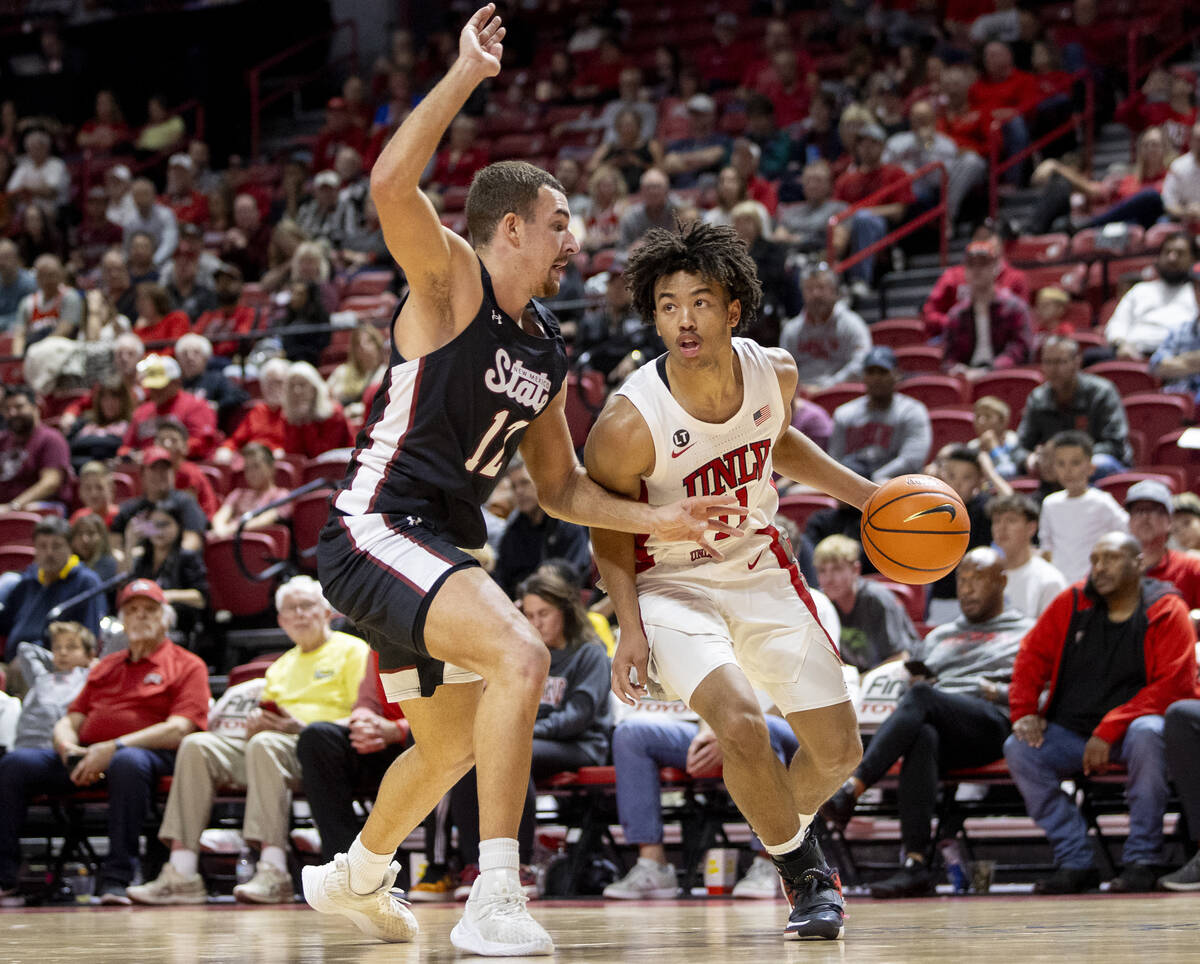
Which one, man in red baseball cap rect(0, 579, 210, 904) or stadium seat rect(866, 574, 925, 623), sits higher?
stadium seat rect(866, 574, 925, 623)

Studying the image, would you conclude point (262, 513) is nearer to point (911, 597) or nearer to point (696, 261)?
point (911, 597)

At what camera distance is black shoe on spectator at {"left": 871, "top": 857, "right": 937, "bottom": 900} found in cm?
624

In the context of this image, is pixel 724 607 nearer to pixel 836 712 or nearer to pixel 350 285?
pixel 836 712

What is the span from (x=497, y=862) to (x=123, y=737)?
456 cm

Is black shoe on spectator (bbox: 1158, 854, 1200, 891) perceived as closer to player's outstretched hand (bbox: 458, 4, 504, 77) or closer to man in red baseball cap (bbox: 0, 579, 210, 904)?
player's outstretched hand (bbox: 458, 4, 504, 77)

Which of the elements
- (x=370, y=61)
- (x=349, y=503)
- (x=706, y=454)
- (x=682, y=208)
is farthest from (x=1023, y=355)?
(x=370, y=61)

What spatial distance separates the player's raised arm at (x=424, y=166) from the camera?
12.1 feet

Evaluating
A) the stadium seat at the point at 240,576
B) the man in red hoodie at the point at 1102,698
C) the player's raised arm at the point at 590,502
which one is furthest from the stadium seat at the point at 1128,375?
the player's raised arm at the point at 590,502

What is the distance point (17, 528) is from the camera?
35.5ft

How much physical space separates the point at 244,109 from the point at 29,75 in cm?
302

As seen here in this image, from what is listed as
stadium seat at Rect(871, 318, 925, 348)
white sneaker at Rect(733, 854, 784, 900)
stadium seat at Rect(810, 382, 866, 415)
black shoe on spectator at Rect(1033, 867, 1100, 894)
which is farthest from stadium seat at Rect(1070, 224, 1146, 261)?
white sneaker at Rect(733, 854, 784, 900)

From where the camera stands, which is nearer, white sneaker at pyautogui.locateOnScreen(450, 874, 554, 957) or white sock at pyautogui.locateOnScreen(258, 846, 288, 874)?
white sneaker at pyautogui.locateOnScreen(450, 874, 554, 957)

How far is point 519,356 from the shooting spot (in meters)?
4.01

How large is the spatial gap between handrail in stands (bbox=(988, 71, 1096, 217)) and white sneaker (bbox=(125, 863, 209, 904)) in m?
8.04
